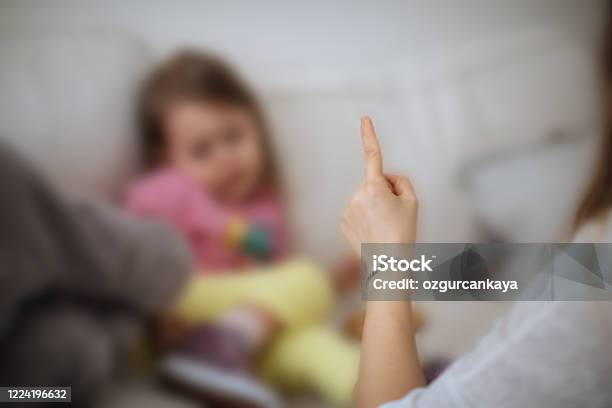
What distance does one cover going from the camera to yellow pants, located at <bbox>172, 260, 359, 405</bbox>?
1.73 ft

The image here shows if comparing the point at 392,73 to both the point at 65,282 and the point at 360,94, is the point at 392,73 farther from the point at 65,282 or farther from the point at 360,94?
the point at 65,282

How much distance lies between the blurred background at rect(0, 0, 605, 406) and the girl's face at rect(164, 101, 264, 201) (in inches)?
1.3

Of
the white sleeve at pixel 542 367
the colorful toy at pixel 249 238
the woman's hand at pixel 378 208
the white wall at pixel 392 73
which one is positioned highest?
the white wall at pixel 392 73

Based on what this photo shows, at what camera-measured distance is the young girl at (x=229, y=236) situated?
0.53 m

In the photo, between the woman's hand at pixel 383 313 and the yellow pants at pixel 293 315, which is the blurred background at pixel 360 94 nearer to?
the yellow pants at pixel 293 315

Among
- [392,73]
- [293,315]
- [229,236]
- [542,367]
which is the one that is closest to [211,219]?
[229,236]

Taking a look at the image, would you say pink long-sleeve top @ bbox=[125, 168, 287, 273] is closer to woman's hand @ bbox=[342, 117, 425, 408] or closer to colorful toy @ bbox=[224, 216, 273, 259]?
colorful toy @ bbox=[224, 216, 273, 259]

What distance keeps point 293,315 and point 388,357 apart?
275 millimetres

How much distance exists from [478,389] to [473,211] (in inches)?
15.6

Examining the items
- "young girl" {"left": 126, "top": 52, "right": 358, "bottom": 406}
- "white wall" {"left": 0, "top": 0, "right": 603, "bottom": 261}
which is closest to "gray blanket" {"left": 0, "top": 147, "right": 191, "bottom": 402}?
"young girl" {"left": 126, "top": 52, "right": 358, "bottom": 406}

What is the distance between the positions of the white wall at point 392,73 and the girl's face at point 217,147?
36 millimetres

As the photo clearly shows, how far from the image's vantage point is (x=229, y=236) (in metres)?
0.62

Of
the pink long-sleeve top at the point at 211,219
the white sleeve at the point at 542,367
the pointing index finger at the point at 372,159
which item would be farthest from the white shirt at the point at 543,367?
the pink long-sleeve top at the point at 211,219

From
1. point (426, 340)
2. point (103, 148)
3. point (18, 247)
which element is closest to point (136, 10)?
point (103, 148)
